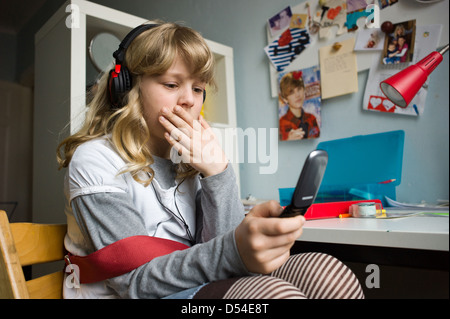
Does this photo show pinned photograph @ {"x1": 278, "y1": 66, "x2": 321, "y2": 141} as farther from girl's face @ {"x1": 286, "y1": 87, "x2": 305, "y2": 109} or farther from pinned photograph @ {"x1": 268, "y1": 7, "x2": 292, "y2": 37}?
pinned photograph @ {"x1": 268, "y1": 7, "x2": 292, "y2": 37}

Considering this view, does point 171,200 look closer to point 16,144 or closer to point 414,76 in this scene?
point 414,76

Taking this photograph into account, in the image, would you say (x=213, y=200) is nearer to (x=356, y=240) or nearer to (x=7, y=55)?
(x=356, y=240)

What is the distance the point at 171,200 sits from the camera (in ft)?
1.83

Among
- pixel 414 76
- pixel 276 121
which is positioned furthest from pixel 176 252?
pixel 276 121

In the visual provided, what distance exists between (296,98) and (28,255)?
2.31 ft

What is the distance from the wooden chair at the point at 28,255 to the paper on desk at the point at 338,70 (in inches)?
26.8

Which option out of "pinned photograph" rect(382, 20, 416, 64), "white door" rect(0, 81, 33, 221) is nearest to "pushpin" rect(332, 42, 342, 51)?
"pinned photograph" rect(382, 20, 416, 64)

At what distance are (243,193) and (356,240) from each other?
2.15 ft

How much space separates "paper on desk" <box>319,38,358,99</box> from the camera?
2.80 feet

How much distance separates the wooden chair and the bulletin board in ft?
2.20

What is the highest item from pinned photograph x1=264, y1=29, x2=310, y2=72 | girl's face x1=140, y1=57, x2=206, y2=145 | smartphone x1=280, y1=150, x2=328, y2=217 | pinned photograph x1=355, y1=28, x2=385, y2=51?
pinned photograph x1=264, y1=29, x2=310, y2=72

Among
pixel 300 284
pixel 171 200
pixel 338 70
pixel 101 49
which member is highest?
pixel 101 49

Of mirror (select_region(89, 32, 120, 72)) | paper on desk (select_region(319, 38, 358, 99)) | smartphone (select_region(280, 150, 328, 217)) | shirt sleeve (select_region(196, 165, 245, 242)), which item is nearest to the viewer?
smartphone (select_region(280, 150, 328, 217))
